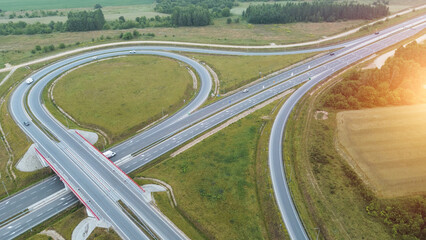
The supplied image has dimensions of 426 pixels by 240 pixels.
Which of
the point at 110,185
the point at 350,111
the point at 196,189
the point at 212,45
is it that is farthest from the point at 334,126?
the point at 212,45

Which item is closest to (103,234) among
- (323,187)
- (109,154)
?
(109,154)

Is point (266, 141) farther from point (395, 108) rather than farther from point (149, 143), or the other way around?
point (395, 108)

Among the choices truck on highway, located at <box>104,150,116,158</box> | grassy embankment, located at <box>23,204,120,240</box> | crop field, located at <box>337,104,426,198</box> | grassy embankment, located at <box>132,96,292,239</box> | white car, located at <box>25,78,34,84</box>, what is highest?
white car, located at <box>25,78,34,84</box>

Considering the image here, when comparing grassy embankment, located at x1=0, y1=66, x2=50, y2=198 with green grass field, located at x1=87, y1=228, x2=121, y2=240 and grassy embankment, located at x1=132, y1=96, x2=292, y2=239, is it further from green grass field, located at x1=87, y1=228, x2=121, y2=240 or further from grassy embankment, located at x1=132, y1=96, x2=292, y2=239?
green grass field, located at x1=87, y1=228, x2=121, y2=240

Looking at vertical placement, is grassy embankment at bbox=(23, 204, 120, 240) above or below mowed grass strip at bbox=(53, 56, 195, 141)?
below

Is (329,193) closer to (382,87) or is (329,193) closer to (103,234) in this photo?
(103,234)

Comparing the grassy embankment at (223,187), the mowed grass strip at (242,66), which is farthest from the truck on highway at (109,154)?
the mowed grass strip at (242,66)

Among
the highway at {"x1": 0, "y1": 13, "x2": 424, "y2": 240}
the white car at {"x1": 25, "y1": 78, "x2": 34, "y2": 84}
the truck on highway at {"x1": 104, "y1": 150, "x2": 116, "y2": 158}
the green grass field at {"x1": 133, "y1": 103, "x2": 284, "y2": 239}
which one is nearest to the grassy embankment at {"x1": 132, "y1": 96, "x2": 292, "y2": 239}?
the green grass field at {"x1": 133, "y1": 103, "x2": 284, "y2": 239}
